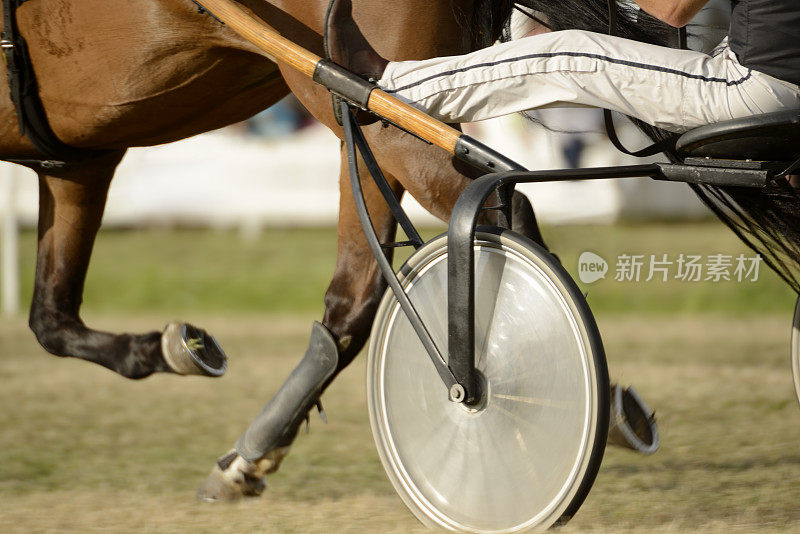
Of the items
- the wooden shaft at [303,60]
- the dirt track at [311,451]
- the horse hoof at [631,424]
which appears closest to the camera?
the wooden shaft at [303,60]

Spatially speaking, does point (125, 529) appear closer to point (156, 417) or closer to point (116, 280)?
point (156, 417)

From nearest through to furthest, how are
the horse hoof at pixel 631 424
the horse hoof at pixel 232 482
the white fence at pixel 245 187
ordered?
the horse hoof at pixel 631 424 < the horse hoof at pixel 232 482 < the white fence at pixel 245 187

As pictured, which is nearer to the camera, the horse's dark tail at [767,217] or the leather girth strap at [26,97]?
the horse's dark tail at [767,217]

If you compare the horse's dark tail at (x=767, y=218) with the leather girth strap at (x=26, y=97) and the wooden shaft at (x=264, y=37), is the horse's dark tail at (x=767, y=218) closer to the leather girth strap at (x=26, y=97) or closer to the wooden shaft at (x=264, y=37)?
the wooden shaft at (x=264, y=37)

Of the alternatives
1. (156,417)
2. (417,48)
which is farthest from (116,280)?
(417,48)

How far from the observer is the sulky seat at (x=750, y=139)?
2.00 metres

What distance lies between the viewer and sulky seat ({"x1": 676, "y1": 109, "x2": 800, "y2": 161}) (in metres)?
2.00

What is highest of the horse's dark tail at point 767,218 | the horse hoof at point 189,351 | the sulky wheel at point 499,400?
the horse's dark tail at point 767,218

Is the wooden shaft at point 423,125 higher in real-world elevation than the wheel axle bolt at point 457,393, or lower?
higher

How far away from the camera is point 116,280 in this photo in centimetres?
845

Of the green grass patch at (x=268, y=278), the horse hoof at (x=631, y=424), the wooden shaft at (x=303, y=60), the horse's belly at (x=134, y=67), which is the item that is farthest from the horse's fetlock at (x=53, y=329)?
the green grass patch at (x=268, y=278)

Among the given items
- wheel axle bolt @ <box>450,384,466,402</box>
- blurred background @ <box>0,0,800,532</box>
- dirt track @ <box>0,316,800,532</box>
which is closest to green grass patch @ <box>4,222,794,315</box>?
blurred background @ <box>0,0,800,532</box>

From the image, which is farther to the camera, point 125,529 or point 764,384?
point 764,384

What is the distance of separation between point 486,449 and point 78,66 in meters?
1.52
